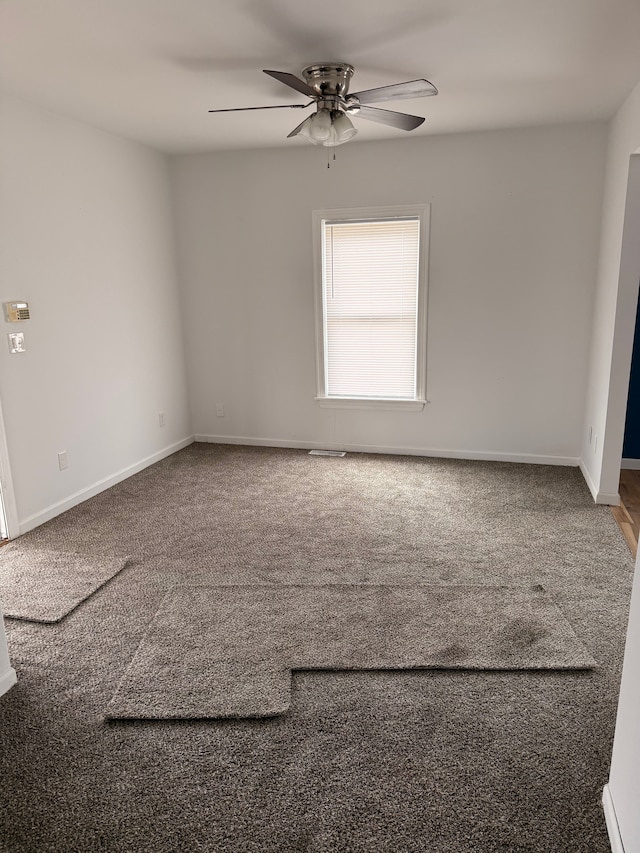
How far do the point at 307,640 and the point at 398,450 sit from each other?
2.81m

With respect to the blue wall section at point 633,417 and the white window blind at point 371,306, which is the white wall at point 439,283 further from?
the blue wall section at point 633,417

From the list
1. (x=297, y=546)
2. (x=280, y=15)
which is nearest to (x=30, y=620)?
(x=297, y=546)

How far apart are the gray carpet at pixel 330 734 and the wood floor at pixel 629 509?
10 centimetres

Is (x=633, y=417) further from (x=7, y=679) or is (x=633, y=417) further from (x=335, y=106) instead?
(x=7, y=679)

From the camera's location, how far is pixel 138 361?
464 cm

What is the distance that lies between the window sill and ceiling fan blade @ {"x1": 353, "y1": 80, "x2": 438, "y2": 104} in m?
2.54

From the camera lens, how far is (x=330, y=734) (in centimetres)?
194

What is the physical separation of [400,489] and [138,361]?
2356 mm

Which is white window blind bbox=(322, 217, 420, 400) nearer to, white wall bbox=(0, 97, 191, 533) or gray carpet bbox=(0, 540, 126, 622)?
white wall bbox=(0, 97, 191, 533)

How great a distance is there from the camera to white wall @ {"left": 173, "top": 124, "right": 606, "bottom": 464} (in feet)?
14.0

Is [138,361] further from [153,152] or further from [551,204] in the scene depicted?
[551,204]

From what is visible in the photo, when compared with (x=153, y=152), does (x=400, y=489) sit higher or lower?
lower

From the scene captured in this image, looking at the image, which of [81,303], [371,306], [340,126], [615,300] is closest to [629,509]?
[615,300]

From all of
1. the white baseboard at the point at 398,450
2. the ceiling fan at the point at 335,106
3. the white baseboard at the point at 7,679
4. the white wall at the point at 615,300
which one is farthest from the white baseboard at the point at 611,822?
the white baseboard at the point at 398,450
